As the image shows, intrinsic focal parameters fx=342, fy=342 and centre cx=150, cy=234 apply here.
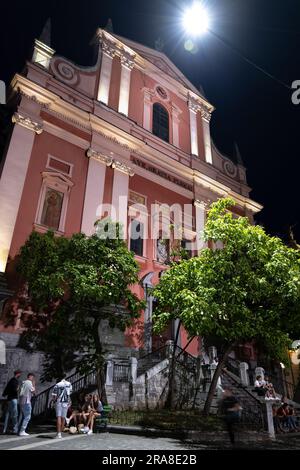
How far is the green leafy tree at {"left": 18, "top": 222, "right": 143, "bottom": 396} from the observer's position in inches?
428

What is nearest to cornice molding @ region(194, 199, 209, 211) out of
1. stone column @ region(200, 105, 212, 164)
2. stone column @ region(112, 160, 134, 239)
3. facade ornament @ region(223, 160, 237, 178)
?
stone column @ region(200, 105, 212, 164)

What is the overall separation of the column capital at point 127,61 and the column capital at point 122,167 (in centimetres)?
763

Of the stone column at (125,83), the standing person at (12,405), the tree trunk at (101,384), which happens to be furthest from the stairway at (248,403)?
the stone column at (125,83)

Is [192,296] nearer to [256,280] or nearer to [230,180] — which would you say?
[256,280]

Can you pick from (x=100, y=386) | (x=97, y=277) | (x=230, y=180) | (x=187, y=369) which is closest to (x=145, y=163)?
(x=230, y=180)

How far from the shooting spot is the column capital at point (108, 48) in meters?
20.6

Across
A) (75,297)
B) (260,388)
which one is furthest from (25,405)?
(260,388)

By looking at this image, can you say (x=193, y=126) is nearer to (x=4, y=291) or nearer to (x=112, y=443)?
(x=4, y=291)

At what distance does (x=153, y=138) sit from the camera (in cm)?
2014

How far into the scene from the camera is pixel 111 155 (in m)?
17.5

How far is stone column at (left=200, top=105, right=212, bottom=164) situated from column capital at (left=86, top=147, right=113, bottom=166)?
8.58m

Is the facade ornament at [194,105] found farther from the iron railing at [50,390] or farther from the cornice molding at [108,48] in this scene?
the iron railing at [50,390]

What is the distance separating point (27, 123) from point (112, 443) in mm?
12964

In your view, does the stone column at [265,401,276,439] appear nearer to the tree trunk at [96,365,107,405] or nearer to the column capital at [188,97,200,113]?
the tree trunk at [96,365,107,405]
